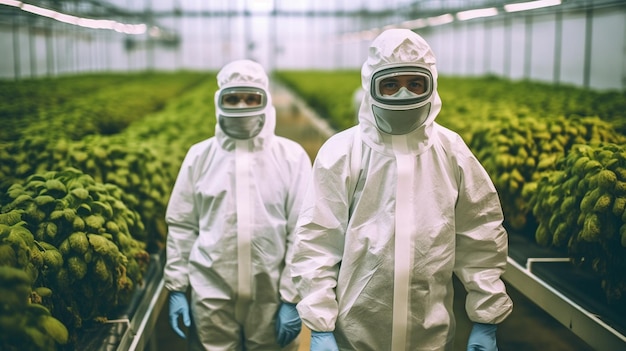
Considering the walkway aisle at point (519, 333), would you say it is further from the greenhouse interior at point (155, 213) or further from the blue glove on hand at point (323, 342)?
the blue glove on hand at point (323, 342)

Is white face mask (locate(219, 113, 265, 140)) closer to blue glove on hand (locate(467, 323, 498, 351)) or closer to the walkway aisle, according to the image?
blue glove on hand (locate(467, 323, 498, 351))

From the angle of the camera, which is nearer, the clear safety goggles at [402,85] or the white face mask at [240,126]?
the clear safety goggles at [402,85]

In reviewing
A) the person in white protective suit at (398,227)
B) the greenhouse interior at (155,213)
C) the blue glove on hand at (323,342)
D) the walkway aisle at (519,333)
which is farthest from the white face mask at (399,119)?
the walkway aisle at (519,333)

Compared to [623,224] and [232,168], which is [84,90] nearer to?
[232,168]

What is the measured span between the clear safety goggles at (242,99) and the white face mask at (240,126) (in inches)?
2.0

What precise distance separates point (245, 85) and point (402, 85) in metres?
0.97

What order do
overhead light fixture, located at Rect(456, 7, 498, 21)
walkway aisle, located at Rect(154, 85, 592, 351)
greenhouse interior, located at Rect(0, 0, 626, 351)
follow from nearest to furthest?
greenhouse interior, located at Rect(0, 0, 626, 351) → walkway aisle, located at Rect(154, 85, 592, 351) → overhead light fixture, located at Rect(456, 7, 498, 21)

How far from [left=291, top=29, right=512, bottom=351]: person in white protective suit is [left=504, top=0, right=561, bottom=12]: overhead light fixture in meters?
3.90

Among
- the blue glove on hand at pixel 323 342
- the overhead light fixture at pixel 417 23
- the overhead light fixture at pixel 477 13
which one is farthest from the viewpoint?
the overhead light fixture at pixel 417 23

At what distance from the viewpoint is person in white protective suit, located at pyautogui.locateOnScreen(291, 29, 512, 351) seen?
7.80 ft

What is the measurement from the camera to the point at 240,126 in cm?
311

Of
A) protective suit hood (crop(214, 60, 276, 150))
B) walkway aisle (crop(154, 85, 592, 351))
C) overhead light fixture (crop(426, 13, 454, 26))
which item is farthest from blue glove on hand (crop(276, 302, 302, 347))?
overhead light fixture (crop(426, 13, 454, 26))

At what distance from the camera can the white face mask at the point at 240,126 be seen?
310 cm

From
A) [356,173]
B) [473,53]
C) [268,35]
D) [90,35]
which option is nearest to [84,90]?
[90,35]
